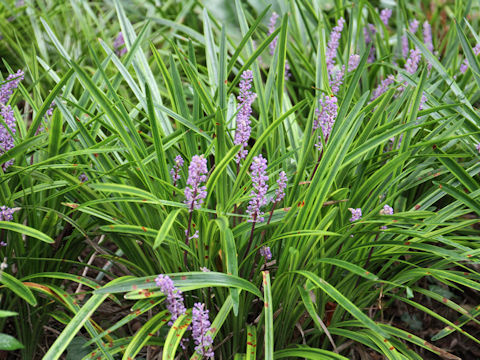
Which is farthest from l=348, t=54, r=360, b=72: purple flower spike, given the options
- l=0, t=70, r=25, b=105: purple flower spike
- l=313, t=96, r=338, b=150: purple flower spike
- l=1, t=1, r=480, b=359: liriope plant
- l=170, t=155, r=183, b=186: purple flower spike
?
l=0, t=70, r=25, b=105: purple flower spike

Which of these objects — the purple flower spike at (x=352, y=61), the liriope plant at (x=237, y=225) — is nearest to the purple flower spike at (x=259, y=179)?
the liriope plant at (x=237, y=225)

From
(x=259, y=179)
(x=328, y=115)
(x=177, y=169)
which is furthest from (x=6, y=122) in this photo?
(x=328, y=115)

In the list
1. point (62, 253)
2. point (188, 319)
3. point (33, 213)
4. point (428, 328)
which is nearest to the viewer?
point (188, 319)

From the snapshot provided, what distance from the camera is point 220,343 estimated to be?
191cm

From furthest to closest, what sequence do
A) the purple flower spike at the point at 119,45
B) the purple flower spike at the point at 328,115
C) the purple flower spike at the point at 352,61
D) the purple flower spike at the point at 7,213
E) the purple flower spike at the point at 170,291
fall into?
1. the purple flower spike at the point at 119,45
2. the purple flower spike at the point at 352,61
3. the purple flower spike at the point at 328,115
4. the purple flower spike at the point at 7,213
5. the purple flower spike at the point at 170,291

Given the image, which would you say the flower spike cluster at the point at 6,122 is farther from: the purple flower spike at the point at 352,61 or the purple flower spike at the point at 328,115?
the purple flower spike at the point at 352,61

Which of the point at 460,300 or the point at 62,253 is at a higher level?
the point at 62,253

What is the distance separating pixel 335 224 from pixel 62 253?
107 centimetres

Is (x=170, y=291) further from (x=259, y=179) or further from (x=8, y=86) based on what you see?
(x=8, y=86)

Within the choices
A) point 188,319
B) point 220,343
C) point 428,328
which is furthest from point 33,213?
point 428,328

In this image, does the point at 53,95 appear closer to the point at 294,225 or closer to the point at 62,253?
the point at 62,253

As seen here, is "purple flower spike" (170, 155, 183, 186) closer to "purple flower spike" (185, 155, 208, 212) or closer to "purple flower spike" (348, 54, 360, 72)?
"purple flower spike" (185, 155, 208, 212)

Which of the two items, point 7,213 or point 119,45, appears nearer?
point 7,213

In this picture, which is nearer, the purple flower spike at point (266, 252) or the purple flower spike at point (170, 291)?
the purple flower spike at point (170, 291)
